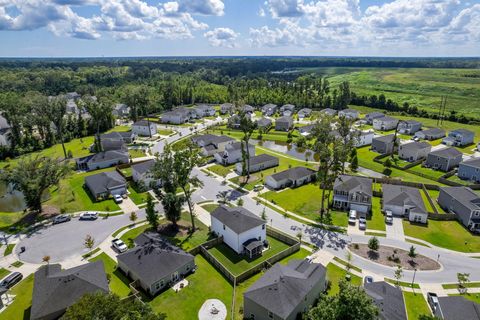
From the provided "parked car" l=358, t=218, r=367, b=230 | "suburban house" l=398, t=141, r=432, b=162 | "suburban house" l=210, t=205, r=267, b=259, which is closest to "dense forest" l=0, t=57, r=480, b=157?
"suburban house" l=398, t=141, r=432, b=162

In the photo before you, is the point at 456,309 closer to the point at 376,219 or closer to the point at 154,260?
the point at 376,219

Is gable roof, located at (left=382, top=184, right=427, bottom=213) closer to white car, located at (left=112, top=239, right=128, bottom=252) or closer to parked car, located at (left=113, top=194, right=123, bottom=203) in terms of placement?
white car, located at (left=112, top=239, right=128, bottom=252)

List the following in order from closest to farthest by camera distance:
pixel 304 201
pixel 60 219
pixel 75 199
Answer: pixel 60 219 < pixel 75 199 < pixel 304 201

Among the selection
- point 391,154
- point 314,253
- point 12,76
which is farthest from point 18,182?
point 12,76

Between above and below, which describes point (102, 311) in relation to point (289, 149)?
above

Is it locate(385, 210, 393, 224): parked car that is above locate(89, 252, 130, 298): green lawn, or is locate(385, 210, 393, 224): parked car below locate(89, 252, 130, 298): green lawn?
below

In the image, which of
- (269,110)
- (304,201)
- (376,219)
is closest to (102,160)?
(304,201)

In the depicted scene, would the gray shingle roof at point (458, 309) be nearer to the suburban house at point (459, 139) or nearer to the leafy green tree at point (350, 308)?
the leafy green tree at point (350, 308)

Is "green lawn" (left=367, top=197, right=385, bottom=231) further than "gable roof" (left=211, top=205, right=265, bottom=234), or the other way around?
"green lawn" (left=367, top=197, right=385, bottom=231)
